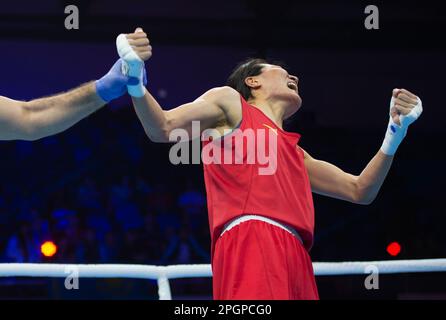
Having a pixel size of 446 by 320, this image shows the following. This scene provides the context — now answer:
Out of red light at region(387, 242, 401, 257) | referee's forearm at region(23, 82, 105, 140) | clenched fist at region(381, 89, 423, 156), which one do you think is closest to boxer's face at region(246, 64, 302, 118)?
clenched fist at region(381, 89, 423, 156)

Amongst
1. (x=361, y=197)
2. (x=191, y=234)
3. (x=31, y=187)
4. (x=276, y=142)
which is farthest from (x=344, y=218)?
(x=276, y=142)

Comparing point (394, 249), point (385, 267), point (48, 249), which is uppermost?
point (48, 249)

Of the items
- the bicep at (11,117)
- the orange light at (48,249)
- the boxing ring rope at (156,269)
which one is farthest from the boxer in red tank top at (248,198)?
the orange light at (48,249)

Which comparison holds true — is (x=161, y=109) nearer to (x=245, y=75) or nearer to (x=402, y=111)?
(x=245, y=75)

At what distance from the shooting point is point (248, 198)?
1.99 metres

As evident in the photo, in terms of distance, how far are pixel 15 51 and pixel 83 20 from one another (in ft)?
1.98

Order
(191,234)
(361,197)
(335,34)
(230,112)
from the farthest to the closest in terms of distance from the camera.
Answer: (335,34) → (191,234) → (361,197) → (230,112)

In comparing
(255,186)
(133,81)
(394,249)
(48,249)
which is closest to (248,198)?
(255,186)

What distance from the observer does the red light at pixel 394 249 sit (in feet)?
17.6

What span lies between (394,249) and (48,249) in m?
2.60

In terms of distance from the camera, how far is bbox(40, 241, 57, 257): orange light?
5000 millimetres

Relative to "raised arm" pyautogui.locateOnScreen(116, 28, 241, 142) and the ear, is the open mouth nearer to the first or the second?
the ear

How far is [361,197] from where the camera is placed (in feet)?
8.02

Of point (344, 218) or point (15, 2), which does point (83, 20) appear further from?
point (344, 218)
